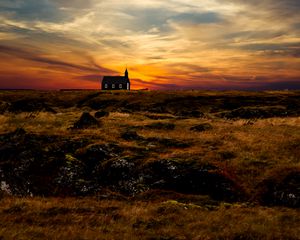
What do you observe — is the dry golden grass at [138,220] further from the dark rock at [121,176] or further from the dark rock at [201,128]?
the dark rock at [201,128]

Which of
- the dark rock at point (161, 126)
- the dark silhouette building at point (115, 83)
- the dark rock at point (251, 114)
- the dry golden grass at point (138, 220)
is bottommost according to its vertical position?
the dry golden grass at point (138, 220)

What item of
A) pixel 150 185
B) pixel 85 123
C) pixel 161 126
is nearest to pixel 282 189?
pixel 150 185

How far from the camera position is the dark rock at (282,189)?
60.6ft

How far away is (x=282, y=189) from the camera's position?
19.1 metres

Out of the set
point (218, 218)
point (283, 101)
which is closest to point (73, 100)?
point (283, 101)

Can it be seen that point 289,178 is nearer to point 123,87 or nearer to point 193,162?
point 193,162

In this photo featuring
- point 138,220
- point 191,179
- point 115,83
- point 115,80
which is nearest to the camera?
point 138,220

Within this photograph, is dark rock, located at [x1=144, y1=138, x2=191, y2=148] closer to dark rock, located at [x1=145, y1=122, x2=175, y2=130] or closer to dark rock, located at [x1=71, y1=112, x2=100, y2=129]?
dark rock, located at [x1=145, y1=122, x2=175, y2=130]

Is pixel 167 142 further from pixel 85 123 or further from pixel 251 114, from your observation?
pixel 251 114

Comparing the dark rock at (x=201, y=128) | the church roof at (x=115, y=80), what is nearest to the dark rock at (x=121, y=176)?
the dark rock at (x=201, y=128)

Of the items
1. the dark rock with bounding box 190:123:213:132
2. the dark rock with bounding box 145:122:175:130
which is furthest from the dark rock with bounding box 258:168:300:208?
the dark rock with bounding box 145:122:175:130

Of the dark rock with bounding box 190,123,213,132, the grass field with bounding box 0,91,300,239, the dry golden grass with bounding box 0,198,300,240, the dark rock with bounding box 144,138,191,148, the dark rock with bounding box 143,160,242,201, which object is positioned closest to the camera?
the dry golden grass with bounding box 0,198,300,240

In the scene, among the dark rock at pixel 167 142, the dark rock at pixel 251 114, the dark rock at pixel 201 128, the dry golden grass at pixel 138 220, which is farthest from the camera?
the dark rock at pixel 251 114

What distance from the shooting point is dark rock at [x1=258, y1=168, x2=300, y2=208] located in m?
18.5
